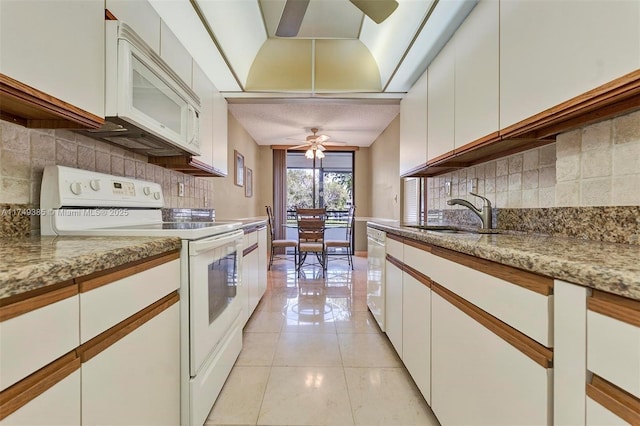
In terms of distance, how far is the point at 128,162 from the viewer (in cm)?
173

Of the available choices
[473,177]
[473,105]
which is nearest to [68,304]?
[473,105]

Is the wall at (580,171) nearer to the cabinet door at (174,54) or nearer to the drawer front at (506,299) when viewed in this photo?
the drawer front at (506,299)

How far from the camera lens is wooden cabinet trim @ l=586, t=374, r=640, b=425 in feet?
1.50

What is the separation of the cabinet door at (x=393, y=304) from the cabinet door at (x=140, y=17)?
6.25 ft

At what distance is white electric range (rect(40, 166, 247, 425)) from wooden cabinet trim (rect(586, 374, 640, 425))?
4.00 ft

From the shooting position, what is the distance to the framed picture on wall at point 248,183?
15.7 ft

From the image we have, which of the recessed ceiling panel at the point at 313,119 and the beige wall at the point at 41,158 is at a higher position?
the recessed ceiling panel at the point at 313,119

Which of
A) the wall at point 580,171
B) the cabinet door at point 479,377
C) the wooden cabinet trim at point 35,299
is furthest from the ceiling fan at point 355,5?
the wooden cabinet trim at point 35,299

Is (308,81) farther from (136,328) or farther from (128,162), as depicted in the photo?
(136,328)

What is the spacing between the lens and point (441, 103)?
74.3 inches

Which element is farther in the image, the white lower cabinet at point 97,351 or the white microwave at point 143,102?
the white microwave at point 143,102

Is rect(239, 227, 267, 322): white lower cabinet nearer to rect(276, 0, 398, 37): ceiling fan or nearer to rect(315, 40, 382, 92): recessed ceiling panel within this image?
rect(276, 0, 398, 37): ceiling fan

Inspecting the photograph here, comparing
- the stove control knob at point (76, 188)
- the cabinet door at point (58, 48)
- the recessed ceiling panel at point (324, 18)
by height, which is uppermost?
the recessed ceiling panel at point (324, 18)

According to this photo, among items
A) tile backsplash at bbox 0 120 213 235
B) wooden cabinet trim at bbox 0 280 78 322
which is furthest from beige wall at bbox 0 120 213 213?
wooden cabinet trim at bbox 0 280 78 322
